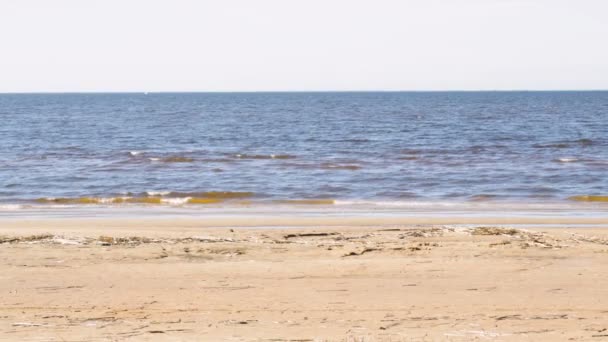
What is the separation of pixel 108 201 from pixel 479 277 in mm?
13410

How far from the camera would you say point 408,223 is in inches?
612

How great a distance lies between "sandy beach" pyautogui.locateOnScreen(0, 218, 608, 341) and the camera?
23.8 feet

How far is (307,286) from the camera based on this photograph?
29.2 ft

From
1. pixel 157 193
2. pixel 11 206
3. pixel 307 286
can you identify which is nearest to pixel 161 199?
pixel 157 193

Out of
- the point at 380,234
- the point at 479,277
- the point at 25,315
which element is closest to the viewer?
the point at 25,315

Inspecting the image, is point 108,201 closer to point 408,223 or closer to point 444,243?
point 408,223

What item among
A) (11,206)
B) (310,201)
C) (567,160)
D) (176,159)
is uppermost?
(567,160)

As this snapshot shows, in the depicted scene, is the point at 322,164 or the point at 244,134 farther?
the point at 244,134

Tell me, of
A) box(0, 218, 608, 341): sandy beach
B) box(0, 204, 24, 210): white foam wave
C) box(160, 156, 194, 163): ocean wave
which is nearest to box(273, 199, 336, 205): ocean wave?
box(0, 204, 24, 210): white foam wave

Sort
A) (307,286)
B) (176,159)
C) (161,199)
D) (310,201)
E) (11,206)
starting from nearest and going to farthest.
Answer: (307,286) → (11,206) → (310,201) → (161,199) → (176,159)

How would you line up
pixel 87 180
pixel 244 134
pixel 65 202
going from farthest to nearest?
pixel 244 134
pixel 87 180
pixel 65 202

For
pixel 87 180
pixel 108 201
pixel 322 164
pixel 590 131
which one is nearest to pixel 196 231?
pixel 108 201

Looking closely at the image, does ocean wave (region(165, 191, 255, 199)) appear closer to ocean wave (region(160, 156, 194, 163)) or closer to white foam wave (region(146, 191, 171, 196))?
white foam wave (region(146, 191, 171, 196))

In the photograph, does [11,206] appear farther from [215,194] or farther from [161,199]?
[215,194]
